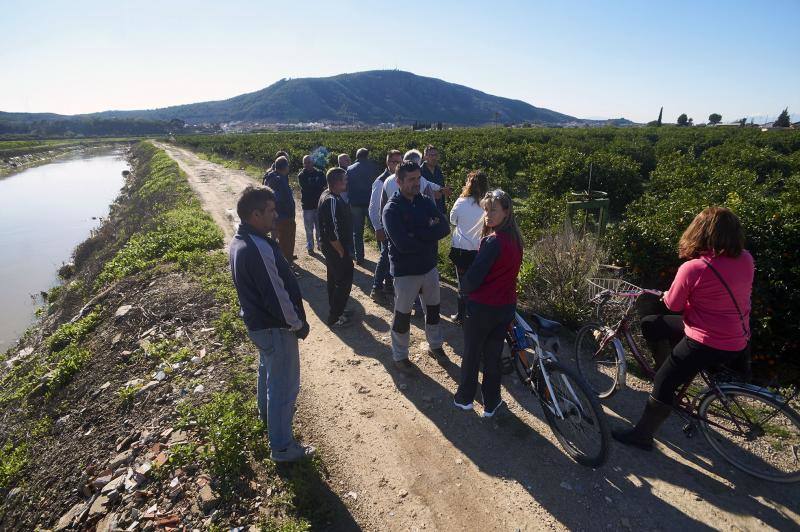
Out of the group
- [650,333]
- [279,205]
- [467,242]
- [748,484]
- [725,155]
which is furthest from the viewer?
[725,155]

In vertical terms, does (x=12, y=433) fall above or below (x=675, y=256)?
below

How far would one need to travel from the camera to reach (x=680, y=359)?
302 centimetres

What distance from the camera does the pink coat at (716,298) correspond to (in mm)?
2770

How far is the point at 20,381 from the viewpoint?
6215mm

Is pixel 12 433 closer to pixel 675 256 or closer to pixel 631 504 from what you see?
pixel 631 504

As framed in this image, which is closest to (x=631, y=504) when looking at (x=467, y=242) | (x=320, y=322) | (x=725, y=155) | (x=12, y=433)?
(x=467, y=242)

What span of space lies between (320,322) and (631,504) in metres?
4.19

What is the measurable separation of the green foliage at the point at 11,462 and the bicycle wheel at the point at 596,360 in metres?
5.90

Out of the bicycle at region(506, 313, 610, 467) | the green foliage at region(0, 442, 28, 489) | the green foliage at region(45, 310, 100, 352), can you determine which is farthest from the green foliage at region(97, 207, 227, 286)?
the bicycle at region(506, 313, 610, 467)

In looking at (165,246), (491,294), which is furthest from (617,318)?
(165,246)

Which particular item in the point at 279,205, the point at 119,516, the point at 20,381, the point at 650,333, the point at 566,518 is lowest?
the point at 20,381

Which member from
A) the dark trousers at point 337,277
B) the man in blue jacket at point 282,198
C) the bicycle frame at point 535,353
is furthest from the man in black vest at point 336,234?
the bicycle frame at point 535,353

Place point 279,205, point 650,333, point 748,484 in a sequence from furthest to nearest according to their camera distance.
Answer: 1. point 279,205
2. point 650,333
3. point 748,484

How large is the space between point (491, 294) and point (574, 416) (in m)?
1.16
